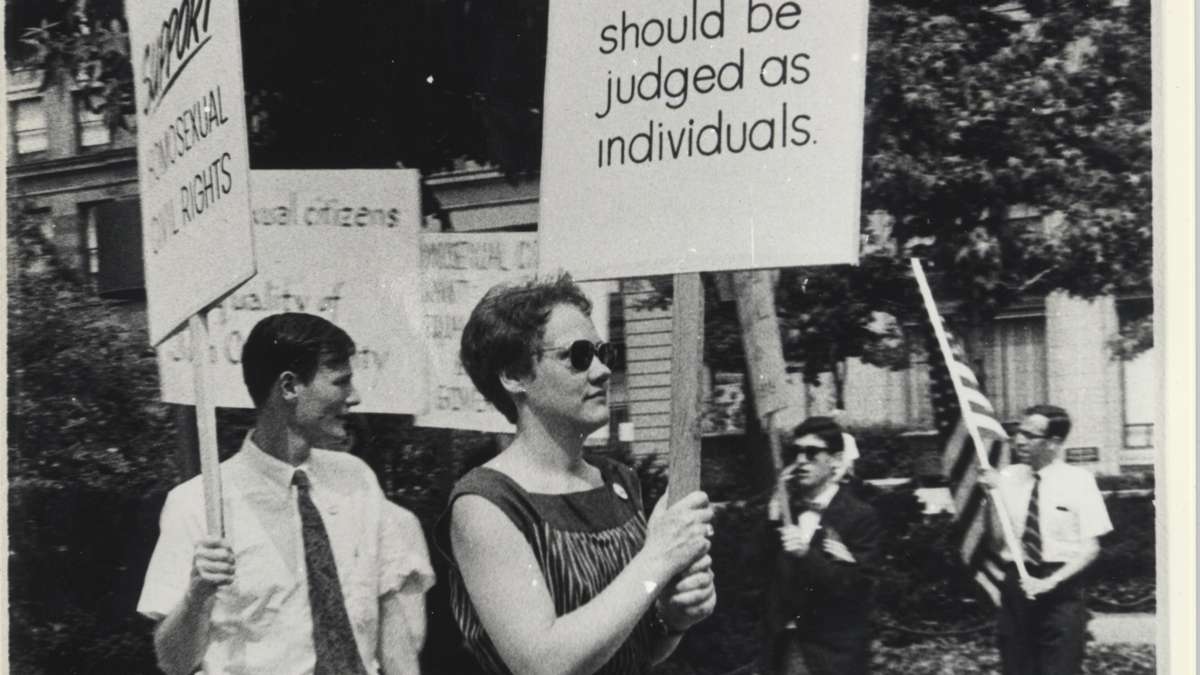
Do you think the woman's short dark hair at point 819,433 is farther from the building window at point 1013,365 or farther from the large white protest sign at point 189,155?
the large white protest sign at point 189,155

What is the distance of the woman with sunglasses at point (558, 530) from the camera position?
5199 millimetres

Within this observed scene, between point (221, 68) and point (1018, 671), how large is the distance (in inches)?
107

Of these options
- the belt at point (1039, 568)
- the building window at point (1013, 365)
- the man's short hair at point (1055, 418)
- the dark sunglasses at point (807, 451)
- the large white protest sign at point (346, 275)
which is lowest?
the belt at point (1039, 568)

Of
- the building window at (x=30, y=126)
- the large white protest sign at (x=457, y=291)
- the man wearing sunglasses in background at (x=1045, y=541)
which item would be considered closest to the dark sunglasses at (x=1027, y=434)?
the man wearing sunglasses in background at (x=1045, y=541)

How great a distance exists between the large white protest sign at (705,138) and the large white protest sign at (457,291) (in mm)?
229

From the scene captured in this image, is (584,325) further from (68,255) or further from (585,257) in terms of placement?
(68,255)

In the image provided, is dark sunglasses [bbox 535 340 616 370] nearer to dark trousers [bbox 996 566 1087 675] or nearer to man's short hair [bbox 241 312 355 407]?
man's short hair [bbox 241 312 355 407]

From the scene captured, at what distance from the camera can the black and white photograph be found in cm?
524

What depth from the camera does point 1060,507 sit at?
538 centimetres

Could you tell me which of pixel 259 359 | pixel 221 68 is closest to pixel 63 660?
pixel 259 359

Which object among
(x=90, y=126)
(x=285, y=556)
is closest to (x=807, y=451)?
(x=285, y=556)

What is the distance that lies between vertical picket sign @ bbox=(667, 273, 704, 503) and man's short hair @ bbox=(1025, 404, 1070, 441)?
3.05 feet

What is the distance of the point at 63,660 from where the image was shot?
611cm

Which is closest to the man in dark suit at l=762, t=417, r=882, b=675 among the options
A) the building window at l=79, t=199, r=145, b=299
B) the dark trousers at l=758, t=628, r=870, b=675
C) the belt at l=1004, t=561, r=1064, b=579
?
the dark trousers at l=758, t=628, r=870, b=675
